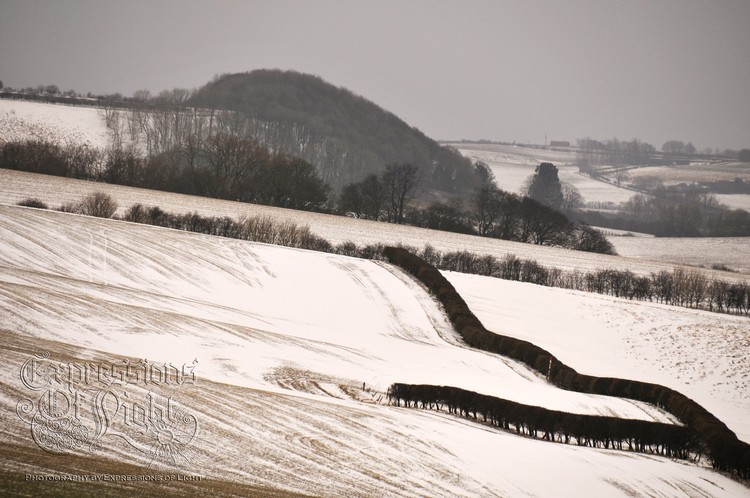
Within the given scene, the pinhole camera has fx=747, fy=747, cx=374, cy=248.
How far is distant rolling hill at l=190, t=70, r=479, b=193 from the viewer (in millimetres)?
150125

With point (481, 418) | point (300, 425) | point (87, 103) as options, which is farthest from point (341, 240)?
point (87, 103)

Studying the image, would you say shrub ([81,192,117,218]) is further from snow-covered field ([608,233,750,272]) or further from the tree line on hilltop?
snow-covered field ([608,233,750,272])

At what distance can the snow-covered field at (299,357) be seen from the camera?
61.3 feet

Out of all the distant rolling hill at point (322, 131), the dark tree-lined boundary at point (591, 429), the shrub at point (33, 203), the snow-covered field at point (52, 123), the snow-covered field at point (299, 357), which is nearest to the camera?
the snow-covered field at point (299, 357)

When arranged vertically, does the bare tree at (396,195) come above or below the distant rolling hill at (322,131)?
below

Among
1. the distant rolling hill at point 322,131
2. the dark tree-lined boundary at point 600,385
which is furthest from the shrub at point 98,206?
Answer: the distant rolling hill at point 322,131

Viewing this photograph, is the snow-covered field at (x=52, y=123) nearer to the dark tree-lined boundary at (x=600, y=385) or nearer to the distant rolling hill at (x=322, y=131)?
the distant rolling hill at (x=322, y=131)

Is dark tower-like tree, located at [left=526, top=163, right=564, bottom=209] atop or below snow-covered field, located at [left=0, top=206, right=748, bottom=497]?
→ atop

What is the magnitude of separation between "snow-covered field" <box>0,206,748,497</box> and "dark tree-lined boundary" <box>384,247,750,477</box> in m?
0.76

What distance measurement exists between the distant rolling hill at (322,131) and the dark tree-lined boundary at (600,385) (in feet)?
319

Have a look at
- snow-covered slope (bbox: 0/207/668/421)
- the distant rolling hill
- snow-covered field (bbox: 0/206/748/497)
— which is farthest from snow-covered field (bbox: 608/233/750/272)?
the distant rolling hill

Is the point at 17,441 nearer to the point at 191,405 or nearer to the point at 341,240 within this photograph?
the point at 191,405

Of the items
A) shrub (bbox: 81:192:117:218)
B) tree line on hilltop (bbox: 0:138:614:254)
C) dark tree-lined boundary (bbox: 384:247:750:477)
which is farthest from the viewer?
tree line on hilltop (bbox: 0:138:614:254)

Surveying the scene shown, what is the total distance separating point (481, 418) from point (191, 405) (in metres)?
9.78
